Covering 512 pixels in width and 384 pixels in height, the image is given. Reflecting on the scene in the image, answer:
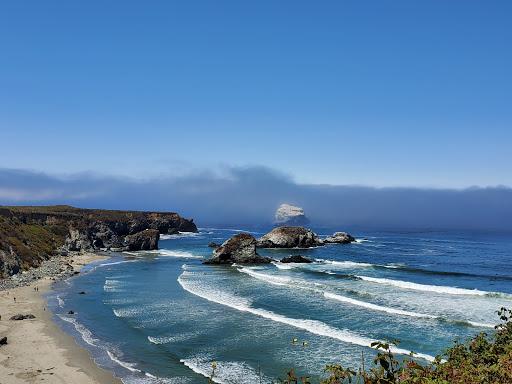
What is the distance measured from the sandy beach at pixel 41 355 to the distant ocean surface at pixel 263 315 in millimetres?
1142

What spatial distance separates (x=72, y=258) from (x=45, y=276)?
24.0 m

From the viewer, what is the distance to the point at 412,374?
27.9 feet

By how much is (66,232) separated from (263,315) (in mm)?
78735

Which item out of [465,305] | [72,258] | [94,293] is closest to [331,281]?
[465,305]

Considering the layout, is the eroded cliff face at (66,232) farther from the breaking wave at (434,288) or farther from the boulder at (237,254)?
the breaking wave at (434,288)

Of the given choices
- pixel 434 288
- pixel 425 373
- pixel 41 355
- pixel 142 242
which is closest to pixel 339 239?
pixel 142 242

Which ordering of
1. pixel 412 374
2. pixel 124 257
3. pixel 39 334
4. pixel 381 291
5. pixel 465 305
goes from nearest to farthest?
pixel 412 374, pixel 39 334, pixel 465 305, pixel 381 291, pixel 124 257

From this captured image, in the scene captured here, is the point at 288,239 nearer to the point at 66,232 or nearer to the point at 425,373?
the point at 66,232

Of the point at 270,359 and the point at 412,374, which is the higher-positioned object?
the point at 412,374

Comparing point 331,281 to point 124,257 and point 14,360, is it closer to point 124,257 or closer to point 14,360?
point 14,360

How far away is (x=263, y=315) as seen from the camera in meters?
36.2

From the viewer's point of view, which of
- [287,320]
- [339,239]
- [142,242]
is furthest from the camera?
[339,239]

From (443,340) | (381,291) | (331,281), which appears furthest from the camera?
(331,281)

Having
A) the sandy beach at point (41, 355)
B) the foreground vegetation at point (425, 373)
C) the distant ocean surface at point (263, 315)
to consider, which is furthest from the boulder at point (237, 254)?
the foreground vegetation at point (425, 373)
